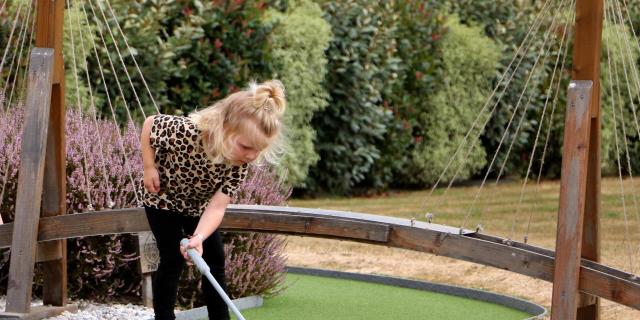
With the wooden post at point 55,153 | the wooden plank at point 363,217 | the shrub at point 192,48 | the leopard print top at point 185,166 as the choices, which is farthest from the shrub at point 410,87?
the leopard print top at point 185,166

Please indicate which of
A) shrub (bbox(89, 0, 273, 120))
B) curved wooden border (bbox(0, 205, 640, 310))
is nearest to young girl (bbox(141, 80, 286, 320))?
curved wooden border (bbox(0, 205, 640, 310))

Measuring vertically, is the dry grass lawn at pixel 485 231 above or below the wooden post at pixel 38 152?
below

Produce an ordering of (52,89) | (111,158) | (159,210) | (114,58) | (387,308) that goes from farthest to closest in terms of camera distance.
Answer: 1. (114,58)
2. (387,308)
3. (111,158)
4. (52,89)
5. (159,210)

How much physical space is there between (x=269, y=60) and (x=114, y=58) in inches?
87.1

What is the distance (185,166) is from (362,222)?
972 millimetres

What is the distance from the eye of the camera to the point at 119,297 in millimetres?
7113

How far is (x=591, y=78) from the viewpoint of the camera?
5.33 metres

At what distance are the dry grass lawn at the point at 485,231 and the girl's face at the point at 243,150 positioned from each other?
129 cm

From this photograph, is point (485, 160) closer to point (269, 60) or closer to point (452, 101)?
point (452, 101)

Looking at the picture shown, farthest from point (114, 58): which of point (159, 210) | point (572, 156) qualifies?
point (572, 156)

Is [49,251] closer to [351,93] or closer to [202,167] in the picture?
[202,167]


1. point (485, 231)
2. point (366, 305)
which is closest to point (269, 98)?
point (366, 305)

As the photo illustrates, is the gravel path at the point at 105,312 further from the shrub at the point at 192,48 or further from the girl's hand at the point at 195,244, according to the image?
the shrub at the point at 192,48

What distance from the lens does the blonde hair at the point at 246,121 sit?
508 centimetres
